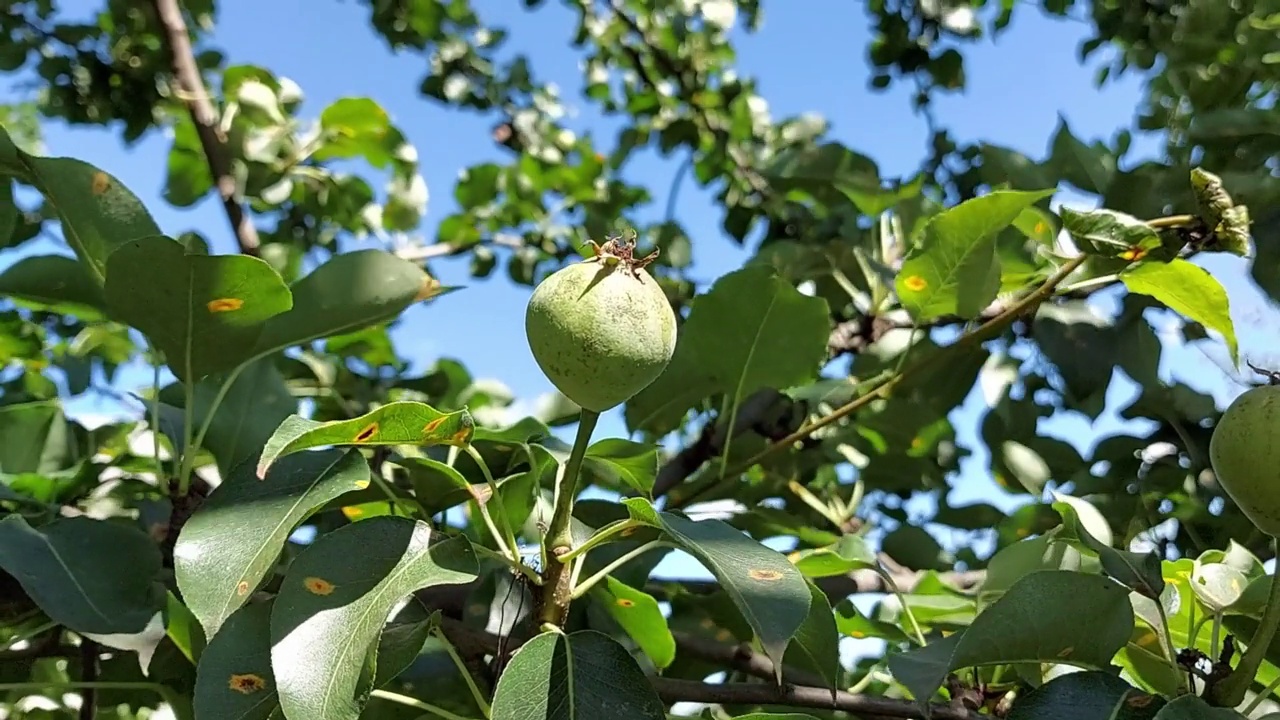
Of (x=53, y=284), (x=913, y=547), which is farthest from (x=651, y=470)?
(x=913, y=547)

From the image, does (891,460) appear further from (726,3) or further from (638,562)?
(726,3)

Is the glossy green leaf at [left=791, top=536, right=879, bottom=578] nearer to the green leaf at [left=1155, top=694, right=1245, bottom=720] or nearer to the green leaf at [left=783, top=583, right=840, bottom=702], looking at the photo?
the green leaf at [left=783, top=583, right=840, bottom=702]

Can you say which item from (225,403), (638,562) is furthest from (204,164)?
(638,562)

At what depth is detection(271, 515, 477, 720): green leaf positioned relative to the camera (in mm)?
552

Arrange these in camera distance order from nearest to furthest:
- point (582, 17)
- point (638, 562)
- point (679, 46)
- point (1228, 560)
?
point (1228, 560), point (638, 562), point (679, 46), point (582, 17)

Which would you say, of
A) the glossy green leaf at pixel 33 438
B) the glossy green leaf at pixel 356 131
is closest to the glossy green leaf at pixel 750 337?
the glossy green leaf at pixel 33 438

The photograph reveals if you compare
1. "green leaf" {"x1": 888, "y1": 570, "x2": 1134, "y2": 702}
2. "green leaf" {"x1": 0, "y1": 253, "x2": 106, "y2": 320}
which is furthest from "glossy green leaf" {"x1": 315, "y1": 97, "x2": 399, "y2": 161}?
"green leaf" {"x1": 888, "y1": 570, "x2": 1134, "y2": 702}

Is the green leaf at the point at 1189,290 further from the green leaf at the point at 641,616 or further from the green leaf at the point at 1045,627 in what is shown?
the green leaf at the point at 641,616

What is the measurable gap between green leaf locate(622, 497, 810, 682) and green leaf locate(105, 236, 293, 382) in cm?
40

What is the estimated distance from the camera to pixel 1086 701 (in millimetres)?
629

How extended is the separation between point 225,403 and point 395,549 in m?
0.45

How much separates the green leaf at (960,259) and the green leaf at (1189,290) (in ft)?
0.43

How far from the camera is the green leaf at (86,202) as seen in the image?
0.79 meters

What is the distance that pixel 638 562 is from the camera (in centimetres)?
94
